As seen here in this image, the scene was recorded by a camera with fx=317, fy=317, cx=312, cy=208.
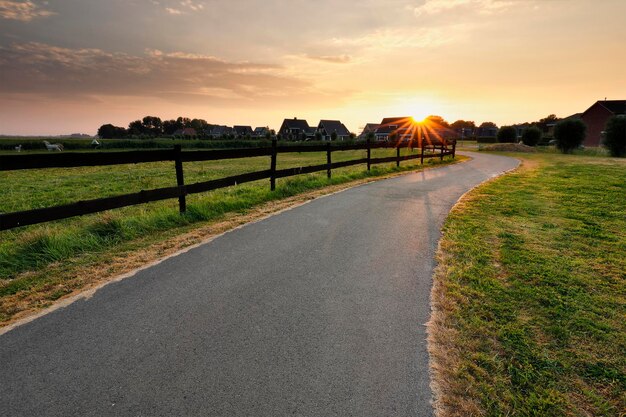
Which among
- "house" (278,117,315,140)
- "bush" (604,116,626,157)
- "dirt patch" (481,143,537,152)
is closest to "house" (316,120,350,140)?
"house" (278,117,315,140)

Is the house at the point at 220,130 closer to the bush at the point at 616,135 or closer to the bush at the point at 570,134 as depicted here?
the bush at the point at 570,134

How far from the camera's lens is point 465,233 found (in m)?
6.42

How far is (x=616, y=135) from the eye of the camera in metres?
30.2

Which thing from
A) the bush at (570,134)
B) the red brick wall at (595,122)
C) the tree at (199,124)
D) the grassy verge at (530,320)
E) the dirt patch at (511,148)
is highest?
the tree at (199,124)

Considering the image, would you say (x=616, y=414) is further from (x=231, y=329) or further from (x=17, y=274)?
(x=17, y=274)

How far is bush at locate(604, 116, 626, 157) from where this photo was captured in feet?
97.8

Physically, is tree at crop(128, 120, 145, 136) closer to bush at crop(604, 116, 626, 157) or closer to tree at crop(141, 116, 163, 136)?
tree at crop(141, 116, 163, 136)

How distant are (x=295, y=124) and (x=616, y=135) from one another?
81.2 m

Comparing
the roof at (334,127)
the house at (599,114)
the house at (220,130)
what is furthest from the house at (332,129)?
the house at (599,114)

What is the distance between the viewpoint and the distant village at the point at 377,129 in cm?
5506

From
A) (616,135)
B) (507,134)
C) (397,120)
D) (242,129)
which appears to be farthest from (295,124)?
(616,135)

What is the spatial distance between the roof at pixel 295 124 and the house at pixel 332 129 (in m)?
→ 7.31

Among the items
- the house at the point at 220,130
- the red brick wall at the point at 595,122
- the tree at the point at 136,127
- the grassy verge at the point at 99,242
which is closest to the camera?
the grassy verge at the point at 99,242

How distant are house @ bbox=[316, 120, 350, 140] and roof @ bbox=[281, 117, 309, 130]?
7.31 meters
